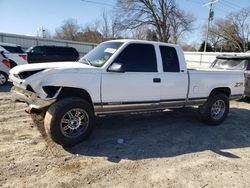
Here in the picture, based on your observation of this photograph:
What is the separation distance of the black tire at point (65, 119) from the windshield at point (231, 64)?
7089 mm

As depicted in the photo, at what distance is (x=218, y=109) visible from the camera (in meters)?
6.81

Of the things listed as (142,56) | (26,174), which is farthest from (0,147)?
(142,56)

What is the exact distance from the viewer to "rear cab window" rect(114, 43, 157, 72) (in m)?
5.09

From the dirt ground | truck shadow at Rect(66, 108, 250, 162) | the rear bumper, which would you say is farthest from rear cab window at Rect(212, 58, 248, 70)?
the rear bumper

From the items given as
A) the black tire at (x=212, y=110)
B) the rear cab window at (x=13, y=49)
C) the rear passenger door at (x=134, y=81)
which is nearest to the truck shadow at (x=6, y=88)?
the rear cab window at (x=13, y=49)

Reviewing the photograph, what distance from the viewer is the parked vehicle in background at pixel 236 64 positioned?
30.7 feet

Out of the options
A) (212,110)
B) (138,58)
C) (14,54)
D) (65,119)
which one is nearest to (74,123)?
(65,119)

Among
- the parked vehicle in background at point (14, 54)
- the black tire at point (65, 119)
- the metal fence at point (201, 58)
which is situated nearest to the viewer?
the black tire at point (65, 119)

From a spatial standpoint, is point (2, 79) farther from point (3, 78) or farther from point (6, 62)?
point (6, 62)

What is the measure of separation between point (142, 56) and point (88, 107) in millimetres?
1646

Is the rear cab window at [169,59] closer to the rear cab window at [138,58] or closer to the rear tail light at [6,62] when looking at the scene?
the rear cab window at [138,58]

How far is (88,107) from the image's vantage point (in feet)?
15.5

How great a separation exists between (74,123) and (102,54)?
1.60 metres

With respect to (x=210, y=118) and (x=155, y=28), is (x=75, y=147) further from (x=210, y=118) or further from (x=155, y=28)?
(x=155, y=28)
